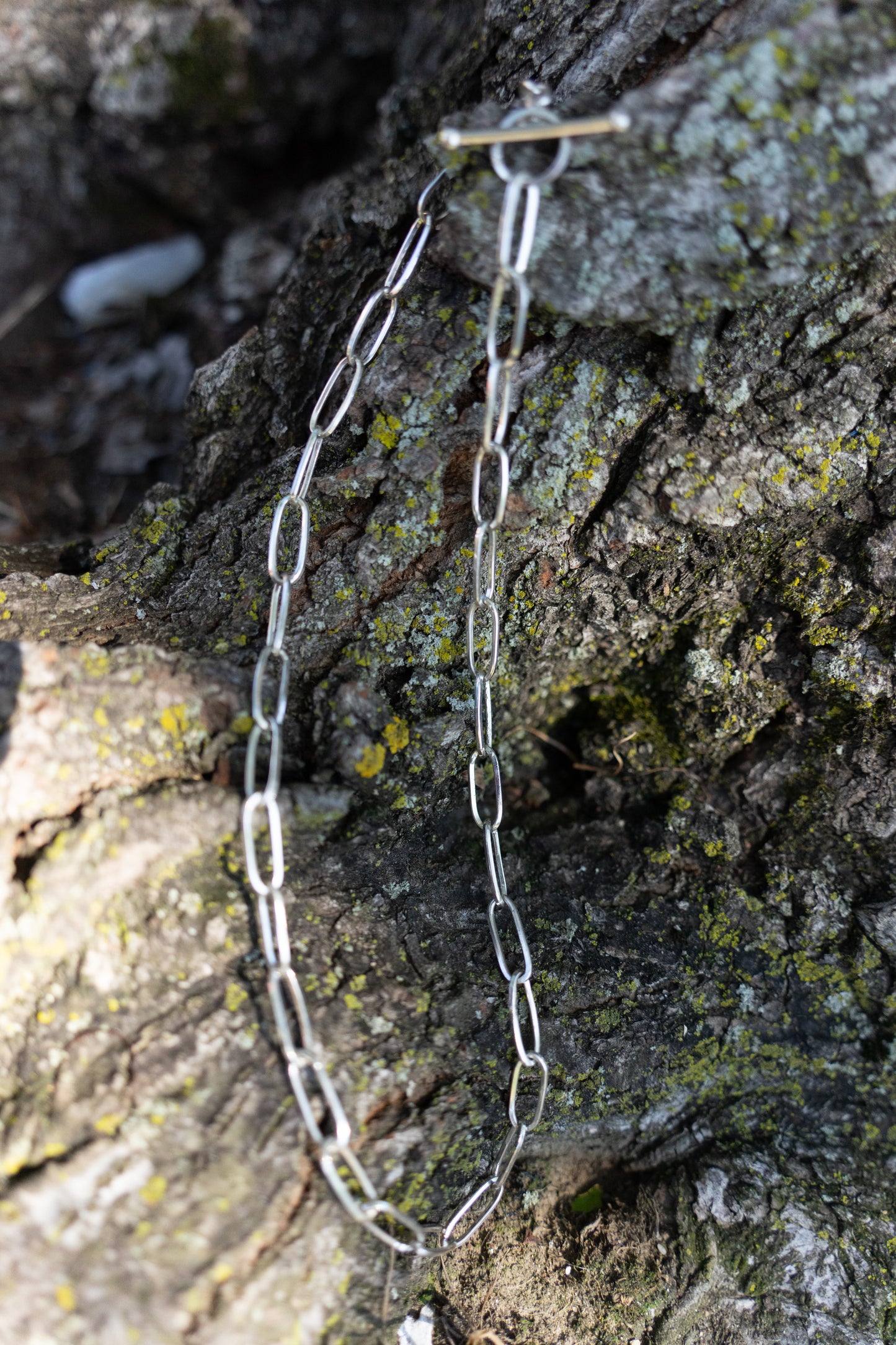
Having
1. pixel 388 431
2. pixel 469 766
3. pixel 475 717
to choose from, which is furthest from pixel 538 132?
pixel 469 766

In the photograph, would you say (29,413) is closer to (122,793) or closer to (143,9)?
(143,9)

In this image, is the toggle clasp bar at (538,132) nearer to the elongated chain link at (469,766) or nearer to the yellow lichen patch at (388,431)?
the elongated chain link at (469,766)

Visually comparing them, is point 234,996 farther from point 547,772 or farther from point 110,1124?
point 547,772

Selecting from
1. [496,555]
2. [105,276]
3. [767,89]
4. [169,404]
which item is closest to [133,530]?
[496,555]

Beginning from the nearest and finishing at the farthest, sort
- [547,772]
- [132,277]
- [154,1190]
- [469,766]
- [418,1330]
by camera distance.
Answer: [154,1190], [418,1330], [469,766], [547,772], [132,277]

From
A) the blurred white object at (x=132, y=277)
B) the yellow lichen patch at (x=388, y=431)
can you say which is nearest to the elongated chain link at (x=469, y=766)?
the yellow lichen patch at (x=388, y=431)

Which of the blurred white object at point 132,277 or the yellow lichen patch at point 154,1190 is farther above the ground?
the blurred white object at point 132,277

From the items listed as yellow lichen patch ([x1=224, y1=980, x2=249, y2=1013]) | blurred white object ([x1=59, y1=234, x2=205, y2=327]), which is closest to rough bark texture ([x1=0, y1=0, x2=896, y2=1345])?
yellow lichen patch ([x1=224, y1=980, x2=249, y2=1013])
